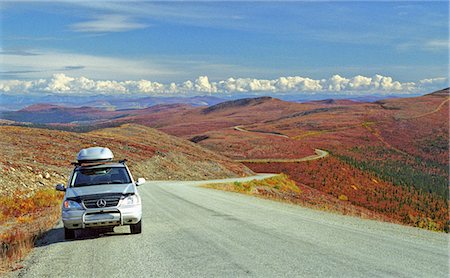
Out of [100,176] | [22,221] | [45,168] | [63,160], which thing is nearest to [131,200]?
[100,176]

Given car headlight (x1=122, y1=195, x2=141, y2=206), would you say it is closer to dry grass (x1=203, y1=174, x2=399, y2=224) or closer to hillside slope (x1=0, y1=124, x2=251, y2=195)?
hillside slope (x1=0, y1=124, x2=251, y2=195)

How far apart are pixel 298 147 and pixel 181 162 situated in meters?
45.3

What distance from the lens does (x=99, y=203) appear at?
11812 millimetres

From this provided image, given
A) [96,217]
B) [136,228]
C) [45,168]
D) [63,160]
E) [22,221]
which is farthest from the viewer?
[63,160]

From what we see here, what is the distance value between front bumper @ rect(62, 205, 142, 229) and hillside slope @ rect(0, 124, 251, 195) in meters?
16.8

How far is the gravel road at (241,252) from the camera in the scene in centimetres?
841

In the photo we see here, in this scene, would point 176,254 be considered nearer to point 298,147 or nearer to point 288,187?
point 288,187

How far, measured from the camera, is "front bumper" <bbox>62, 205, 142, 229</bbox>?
11.6m

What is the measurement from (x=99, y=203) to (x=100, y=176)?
1.61m

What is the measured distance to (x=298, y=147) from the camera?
10181cm

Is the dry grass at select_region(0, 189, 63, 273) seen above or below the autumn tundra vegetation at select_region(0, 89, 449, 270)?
above

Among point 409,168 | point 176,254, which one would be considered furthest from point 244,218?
point 409,168

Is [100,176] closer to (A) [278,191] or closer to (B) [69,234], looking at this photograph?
(B) [69,234]

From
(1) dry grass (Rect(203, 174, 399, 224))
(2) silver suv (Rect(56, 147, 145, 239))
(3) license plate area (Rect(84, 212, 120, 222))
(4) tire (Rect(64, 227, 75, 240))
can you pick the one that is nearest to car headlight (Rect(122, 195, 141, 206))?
(2) silver suv (Rect(56, 147, 145, 239))
